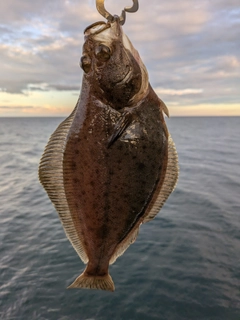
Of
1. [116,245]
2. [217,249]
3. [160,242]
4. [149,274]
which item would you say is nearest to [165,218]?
[160,242]

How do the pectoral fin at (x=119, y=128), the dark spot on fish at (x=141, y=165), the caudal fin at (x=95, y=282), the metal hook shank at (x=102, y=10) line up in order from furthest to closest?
the caudal fin at (x=95, y=282)
the dark spot on fish at (x=141, y=165)
the pectoral fin at (x=119, y=128)
the metal hook shank at (x=102, y=10)

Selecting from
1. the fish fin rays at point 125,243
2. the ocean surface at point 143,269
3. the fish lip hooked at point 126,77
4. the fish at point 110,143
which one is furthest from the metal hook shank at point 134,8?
the ocean surface at point 143,269

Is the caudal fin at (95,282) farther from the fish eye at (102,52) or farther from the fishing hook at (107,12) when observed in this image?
the fishing hook at (107,12)

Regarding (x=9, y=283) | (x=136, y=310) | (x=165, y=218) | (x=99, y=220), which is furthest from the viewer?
(x=165, y=218)

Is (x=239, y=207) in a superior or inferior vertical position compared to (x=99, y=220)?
inferior

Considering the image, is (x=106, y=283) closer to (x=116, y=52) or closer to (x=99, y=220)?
(x=99, y=220)

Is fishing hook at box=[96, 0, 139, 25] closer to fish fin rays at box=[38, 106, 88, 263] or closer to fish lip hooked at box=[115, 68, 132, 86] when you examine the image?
fish lip hooked at box=[115, 68, 132, 86]

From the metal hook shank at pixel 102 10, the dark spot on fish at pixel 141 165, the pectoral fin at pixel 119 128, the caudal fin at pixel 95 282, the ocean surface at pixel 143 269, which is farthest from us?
the ocean surface at pixel 143 269
